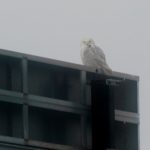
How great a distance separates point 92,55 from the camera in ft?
54.9

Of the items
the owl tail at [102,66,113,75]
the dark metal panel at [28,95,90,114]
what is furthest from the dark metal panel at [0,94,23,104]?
the owl tail at [102,66,113,75]

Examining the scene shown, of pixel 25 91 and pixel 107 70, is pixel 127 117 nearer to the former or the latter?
pixel 107 70

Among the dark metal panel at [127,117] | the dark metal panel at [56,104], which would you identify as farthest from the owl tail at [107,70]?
the dark metal panel at [56,104]

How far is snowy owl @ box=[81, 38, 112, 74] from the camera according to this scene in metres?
15.7

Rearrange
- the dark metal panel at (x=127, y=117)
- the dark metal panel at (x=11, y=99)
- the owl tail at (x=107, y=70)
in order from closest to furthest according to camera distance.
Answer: the dark metal panel at (x=11, y=99)
the dark metal panel at (x=127, y=117)
the owl tail at (x=107, y=70)

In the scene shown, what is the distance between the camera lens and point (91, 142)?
511 inches

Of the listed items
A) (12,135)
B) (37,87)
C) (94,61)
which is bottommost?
(12,135)

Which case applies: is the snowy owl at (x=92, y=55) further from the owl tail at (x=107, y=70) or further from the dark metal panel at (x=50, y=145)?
the dark metal panel at (x=50, y=145)

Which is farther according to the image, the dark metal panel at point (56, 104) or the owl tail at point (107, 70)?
the owl tail at point (107, 70)

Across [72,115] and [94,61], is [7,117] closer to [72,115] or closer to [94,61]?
[72,115]

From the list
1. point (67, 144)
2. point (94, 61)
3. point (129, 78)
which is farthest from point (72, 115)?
point (94, 61)

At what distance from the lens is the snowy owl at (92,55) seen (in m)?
15.7

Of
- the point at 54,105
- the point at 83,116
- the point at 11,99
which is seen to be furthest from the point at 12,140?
the point at 83,116

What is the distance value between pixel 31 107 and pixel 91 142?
115cm
